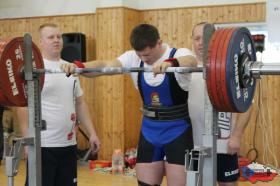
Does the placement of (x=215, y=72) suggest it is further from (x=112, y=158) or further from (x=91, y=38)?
(x=91, y=38)

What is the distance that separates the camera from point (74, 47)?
7.16m

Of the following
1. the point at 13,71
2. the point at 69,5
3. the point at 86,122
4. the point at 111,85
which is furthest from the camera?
the point at 69,5

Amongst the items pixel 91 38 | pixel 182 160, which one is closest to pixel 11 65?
pixel 182 160

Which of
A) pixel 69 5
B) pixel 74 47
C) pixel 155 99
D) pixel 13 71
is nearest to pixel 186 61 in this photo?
pixel 155 99

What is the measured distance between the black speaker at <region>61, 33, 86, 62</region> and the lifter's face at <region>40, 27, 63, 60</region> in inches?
149

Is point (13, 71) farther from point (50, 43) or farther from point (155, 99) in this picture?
point (155, 99)

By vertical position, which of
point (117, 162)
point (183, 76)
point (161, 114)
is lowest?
point (117, 162)

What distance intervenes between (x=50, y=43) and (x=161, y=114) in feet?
3.14

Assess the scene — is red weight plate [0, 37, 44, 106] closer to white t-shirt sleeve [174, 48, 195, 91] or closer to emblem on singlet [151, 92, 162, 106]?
emblem on singlet [151, 92, 162, 106]

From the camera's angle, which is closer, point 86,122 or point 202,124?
point 202,124

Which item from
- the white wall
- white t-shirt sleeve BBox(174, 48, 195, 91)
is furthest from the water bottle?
white t-shirt sleeve BBox(174, 48, 195, 91)

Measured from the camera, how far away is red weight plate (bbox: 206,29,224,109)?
6.90 feet

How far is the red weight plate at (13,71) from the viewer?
2.66 meters

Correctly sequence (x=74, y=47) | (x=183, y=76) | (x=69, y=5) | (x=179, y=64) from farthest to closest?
(x=69, y=5)
(x=74, y=47)
(x=183, y=76)
(x=179, y=64)
